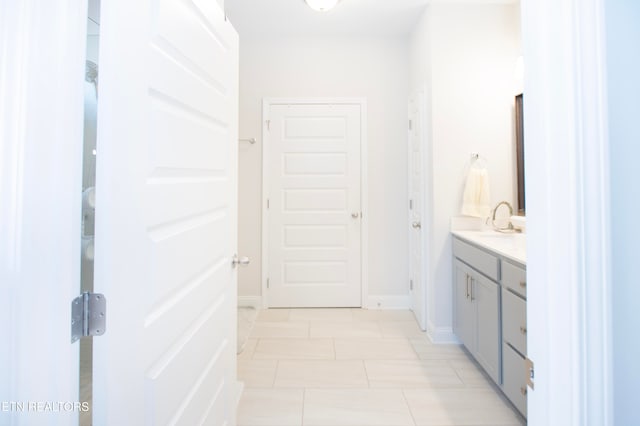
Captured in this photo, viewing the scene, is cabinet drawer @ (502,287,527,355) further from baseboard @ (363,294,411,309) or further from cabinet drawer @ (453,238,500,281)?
baseboard @ (363,294,411,309)

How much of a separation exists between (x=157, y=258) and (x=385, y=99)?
335 cm

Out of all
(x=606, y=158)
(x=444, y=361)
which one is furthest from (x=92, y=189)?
(x=444, y=361)

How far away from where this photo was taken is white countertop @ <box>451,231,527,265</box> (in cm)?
196

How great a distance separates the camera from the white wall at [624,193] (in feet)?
2.06

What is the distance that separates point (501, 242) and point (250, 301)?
8.14ft

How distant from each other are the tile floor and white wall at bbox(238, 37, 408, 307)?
0.66 metres

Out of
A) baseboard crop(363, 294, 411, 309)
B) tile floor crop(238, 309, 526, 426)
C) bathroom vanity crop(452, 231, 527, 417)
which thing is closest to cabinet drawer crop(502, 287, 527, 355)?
bathroom vanity crop(452, 231, 527, 417)

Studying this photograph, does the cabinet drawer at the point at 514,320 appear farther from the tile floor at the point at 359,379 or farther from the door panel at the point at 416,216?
the door panel at the point at 416,216

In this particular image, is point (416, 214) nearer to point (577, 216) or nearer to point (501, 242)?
point (501, 242)

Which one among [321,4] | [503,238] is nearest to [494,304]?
[503,238]

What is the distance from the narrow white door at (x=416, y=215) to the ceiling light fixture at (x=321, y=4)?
1.09 meters

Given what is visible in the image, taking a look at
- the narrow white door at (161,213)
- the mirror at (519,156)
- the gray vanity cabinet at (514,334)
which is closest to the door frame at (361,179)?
the mirror at (519,156)

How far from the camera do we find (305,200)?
12.6ft

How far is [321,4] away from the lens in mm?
2951
